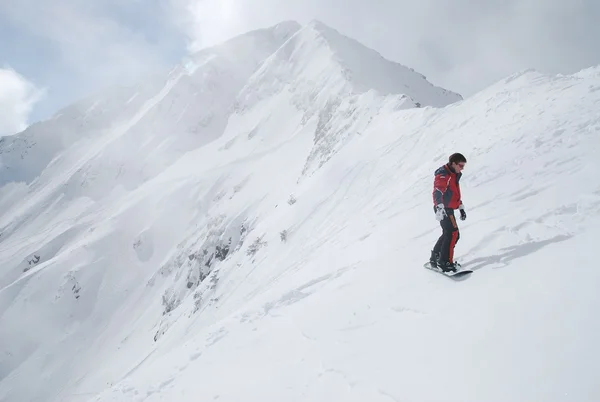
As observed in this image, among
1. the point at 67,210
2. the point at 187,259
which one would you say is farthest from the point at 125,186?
the point at 187,259

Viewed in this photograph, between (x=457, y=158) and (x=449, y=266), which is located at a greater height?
(x=457, y=158)

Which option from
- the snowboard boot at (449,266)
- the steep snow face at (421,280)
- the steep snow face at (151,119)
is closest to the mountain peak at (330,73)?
the steep snow face at (151,119)

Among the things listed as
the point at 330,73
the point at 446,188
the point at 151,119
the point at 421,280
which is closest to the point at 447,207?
the point at 446,188

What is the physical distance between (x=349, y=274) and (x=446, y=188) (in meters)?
3.45

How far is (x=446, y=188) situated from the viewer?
7188mm

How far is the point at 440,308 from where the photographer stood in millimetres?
5961

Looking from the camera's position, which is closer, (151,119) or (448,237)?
(448,237)

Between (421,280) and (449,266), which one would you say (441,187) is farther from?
(421,280)

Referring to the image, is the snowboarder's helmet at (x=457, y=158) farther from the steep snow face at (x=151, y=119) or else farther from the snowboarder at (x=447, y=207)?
the steep snow face at (x=151, y=119)

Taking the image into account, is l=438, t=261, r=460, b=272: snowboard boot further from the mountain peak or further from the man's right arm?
the mountain peak

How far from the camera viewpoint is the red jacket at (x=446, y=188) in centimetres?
717

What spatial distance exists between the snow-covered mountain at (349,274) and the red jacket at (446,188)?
140cm

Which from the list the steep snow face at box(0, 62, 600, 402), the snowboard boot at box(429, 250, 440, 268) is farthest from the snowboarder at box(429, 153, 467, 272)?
the steep snow face at box(0, 62, 600, 402)

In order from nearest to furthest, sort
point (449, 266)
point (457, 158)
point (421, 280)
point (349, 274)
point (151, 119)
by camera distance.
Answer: point (457, 158) → point (449, 266) → point (421, 280) → point (349, 274) → point (151, 119)
